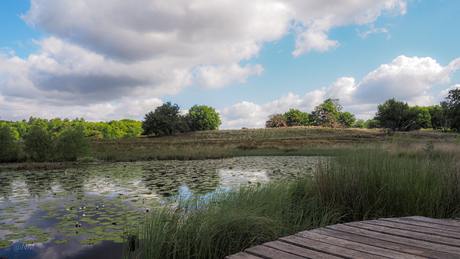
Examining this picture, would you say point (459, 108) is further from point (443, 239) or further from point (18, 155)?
point (18, 155)

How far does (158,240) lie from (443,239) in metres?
3.00

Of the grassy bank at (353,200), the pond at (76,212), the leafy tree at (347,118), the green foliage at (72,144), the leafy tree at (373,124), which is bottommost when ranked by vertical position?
the pond at (76,212)

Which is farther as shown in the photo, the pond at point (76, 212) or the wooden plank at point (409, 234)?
the pond at point (76, 212)

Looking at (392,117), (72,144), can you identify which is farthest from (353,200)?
(392,117)

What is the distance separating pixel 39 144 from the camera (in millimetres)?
18609

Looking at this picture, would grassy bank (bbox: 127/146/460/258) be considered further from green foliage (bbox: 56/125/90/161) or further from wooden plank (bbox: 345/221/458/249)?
green foliage (bbox: 56/125/90/161)

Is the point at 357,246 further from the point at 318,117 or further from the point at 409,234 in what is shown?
the point at 318,117

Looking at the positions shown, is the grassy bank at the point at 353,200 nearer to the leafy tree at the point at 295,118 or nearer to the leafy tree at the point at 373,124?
the leafy tree at the point at 373,124

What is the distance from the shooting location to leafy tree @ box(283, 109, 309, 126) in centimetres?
9275

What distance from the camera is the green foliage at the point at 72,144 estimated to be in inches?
725

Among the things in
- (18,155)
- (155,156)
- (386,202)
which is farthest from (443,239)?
(18,155)

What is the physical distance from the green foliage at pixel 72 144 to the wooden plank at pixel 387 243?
1905 centimetres

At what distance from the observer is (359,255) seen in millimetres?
2164

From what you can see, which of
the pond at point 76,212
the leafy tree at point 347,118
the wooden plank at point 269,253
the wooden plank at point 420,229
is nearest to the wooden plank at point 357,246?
the wooden plank at point 269,253
